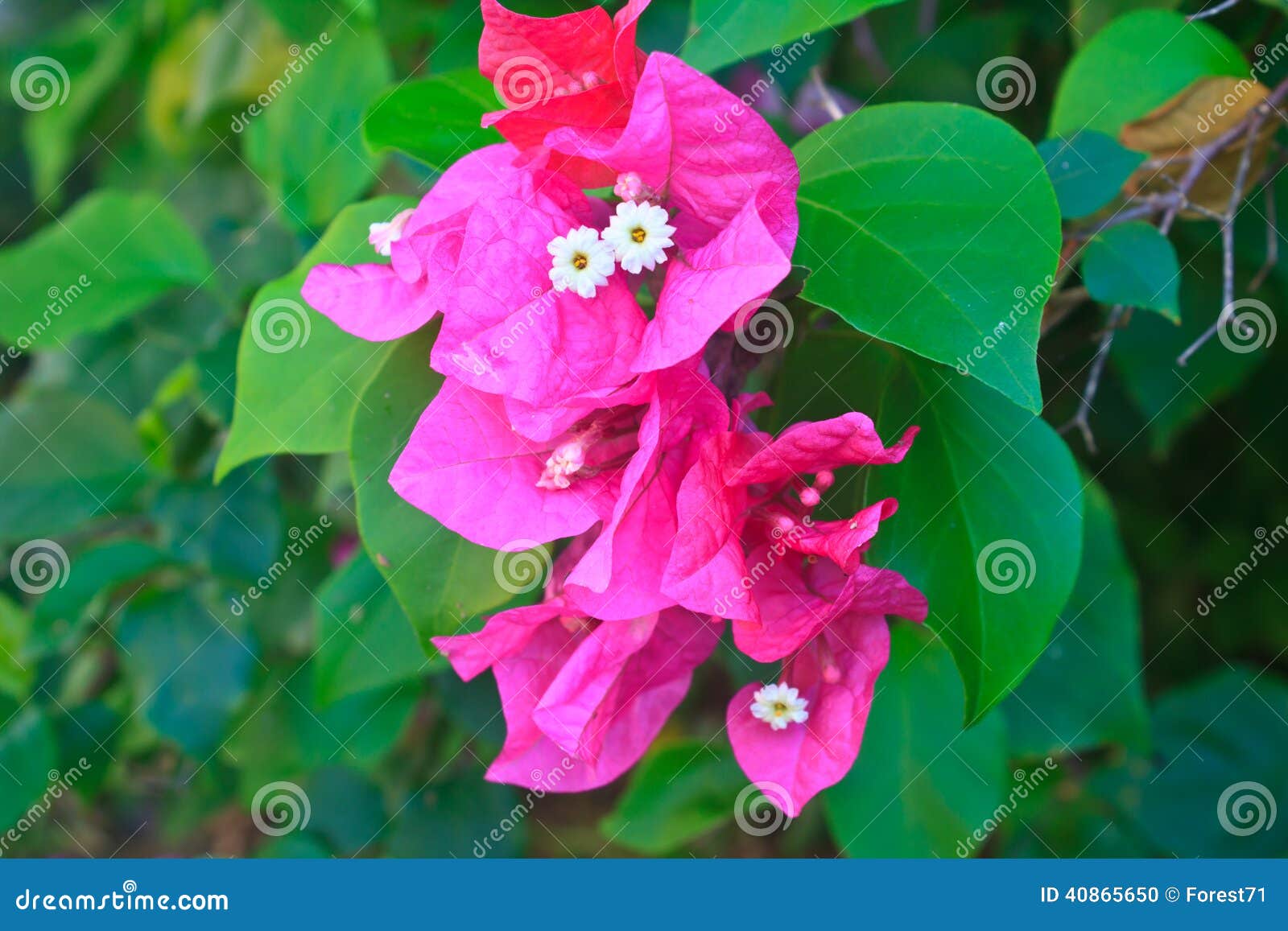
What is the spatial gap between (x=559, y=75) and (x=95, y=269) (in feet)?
2.19

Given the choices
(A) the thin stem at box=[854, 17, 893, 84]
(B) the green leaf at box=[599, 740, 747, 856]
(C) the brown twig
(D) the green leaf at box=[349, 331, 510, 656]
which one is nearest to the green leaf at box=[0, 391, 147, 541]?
(D) the green leaf at box=[349, 331, 510, 656]

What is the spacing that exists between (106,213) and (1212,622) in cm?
159

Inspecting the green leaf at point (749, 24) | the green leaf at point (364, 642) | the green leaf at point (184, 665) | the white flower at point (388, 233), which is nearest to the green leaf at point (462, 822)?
the green leaf at point (184, 665)

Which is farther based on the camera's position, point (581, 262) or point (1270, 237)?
point (1270, 237)

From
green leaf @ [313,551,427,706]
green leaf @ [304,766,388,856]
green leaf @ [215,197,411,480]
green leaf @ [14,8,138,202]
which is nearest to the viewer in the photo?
green leaf @ [215,197,411,480]

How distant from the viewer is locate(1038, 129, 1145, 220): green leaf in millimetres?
679

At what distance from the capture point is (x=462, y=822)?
1.14 m

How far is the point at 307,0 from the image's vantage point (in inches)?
41.8

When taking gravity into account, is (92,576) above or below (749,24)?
below

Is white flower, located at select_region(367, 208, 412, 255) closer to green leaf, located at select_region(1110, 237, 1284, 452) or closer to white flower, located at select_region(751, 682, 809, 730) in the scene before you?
white flower, located at select_region(751, 682, 809, 730)

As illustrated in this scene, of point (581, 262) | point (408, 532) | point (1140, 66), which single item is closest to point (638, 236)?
point (581, 262)

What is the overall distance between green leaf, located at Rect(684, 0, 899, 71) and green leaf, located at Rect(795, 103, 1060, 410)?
0.23 feet

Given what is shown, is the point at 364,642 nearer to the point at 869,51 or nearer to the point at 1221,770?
the point at 869,51

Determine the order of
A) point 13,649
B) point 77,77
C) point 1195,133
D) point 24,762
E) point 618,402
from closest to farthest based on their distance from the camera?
point 618,402 → point 1195,133 → point 24,762 → point 13,649 → point 77,77
